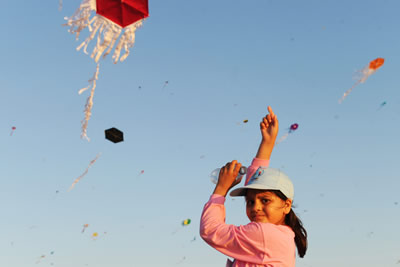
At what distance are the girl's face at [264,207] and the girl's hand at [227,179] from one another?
8.3 inches

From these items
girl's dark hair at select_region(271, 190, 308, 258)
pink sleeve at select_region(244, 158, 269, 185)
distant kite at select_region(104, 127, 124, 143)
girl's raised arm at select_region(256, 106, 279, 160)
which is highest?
distant kite at select_region(104, 127, 124, 143)

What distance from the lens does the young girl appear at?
3.79m

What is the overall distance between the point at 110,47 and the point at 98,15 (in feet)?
2.94

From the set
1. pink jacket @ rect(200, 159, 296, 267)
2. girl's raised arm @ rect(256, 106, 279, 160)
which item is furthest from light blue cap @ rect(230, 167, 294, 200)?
girl's raised arm @ rect(256, 106, 279, 160)

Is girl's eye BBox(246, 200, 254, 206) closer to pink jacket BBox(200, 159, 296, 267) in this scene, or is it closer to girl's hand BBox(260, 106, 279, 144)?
pink jacket BBox(200, 159, 296, 267)

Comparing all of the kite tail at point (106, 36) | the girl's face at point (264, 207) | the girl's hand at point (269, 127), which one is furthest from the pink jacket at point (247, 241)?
the kite tail at point (106, 36)

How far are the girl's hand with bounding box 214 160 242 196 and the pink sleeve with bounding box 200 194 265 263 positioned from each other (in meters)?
0.19

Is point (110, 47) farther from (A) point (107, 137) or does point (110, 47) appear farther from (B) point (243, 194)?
(B) point (243, 194)

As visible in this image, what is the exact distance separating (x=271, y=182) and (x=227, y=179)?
0.37 m

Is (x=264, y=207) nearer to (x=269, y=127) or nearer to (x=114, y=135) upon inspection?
(x=269, y=127)

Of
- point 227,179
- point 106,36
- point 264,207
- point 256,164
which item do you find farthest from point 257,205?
point 106,36

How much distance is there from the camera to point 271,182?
395 centimetres

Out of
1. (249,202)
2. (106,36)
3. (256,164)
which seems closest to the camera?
(249,202)

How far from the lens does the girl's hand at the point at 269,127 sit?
471cm
